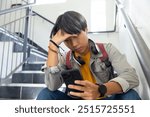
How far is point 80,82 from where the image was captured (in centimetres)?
→ 101

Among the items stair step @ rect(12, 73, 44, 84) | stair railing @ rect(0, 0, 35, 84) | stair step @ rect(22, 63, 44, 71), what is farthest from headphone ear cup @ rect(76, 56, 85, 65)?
stair step @ rect(22, 63, 44, 71)

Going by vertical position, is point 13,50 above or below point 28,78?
above

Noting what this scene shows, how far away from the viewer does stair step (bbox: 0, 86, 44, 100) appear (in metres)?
2.25

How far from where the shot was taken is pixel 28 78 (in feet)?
8.27

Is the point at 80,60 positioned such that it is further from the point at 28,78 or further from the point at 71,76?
the point at 28,78

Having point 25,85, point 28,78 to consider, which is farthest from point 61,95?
point 28,78

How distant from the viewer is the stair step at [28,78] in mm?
2475

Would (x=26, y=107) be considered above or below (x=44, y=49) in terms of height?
Answer: below

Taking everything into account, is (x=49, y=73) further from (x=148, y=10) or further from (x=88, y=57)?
(x=148, y=10)

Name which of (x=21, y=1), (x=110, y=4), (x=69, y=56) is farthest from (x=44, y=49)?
(x=69, y=56)

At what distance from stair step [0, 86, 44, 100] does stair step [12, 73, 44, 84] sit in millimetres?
200

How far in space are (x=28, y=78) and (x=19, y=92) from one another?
27 centimetres

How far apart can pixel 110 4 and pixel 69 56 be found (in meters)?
2.68

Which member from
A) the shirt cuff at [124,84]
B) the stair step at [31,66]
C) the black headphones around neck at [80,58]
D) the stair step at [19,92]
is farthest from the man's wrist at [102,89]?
the stair step at [31,66]
